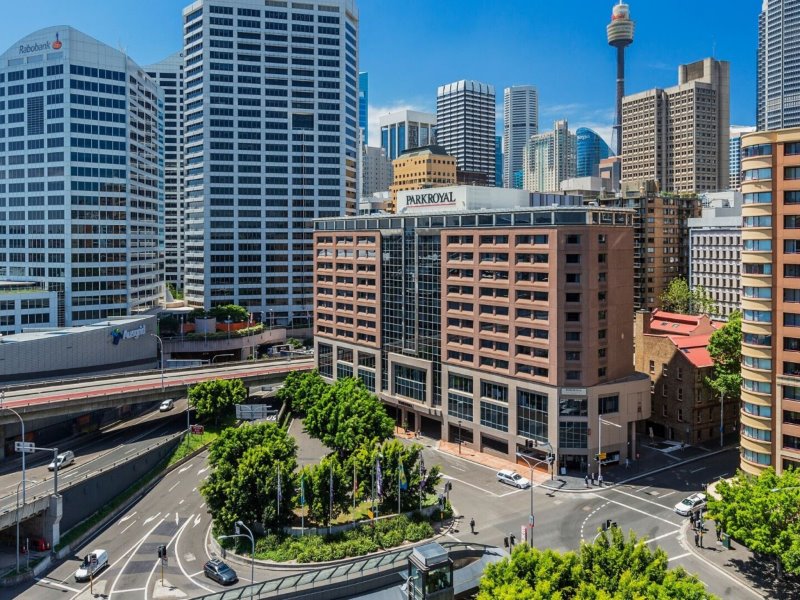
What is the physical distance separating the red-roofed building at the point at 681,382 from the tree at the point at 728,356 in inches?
140

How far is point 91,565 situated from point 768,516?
65268 millimetres

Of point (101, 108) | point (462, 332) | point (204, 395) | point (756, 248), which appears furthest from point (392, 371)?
point (101, 108)

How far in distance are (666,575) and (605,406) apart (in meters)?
50.7

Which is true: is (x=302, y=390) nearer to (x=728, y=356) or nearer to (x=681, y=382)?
(x=681, y=382)

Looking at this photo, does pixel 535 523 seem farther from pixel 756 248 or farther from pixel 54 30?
pixel 54 30

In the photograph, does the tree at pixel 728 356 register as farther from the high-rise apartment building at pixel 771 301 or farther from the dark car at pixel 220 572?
the dark car at pixel 220 572

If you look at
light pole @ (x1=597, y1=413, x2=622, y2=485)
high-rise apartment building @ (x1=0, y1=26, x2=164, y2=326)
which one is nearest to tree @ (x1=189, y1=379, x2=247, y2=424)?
high-rise apartment building @ (x1=0, y1=26, x2=164, y2=326)

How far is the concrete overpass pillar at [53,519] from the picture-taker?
78062 mm

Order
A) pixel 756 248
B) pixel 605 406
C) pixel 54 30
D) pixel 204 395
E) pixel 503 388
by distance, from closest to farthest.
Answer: pixel 756 248, pixel 605 406, pixel 503 388, pixel 204 395, pixel 54 30

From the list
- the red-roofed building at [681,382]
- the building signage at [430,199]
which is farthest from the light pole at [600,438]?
the building signage at [430,199]

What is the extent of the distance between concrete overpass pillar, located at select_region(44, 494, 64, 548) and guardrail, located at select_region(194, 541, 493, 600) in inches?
1336

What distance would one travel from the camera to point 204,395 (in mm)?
115500

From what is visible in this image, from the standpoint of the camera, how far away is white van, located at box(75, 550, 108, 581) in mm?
69000

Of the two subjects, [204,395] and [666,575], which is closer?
[666,575]
